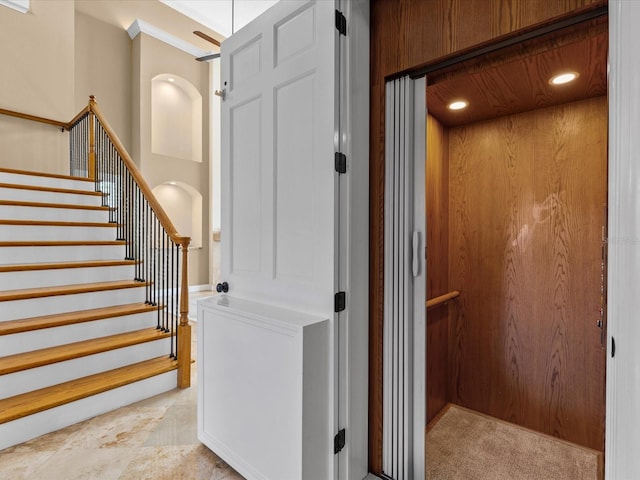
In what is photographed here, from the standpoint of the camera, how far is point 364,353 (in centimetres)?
167

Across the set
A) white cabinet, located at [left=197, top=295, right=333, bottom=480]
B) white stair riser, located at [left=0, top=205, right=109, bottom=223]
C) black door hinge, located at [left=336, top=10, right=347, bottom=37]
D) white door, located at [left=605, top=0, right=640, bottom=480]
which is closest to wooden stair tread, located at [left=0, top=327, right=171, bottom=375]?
white cabinet, located at [left=197, top=295, right=333, bottom=480]

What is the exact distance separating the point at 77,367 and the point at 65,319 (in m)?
0.39

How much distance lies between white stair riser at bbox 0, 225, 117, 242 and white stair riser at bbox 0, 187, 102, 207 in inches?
21.2

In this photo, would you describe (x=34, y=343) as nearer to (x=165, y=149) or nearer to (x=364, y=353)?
(x=364, y=353)

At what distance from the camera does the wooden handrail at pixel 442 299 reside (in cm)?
213

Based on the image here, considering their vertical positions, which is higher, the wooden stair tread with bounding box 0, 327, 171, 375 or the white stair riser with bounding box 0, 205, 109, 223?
the white stair riser with bounding box 0, 205, 109, 223

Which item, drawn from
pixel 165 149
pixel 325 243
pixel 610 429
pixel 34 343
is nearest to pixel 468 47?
pixel 325 243

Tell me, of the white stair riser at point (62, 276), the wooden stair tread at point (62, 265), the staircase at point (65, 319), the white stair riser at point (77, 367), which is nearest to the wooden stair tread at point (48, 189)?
the staircase at point (65, 319)

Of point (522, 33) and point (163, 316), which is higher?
point (522, 33)

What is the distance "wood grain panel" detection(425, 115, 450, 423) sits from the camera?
2.25 meters

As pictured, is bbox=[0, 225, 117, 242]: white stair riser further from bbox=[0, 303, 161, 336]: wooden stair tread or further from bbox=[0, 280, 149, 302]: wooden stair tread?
bbox=[0, 303, 161, 336]: wooden stair tread

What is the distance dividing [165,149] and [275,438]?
23.6 feet

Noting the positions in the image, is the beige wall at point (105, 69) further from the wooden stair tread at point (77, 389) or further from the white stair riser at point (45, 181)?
the wooden stair tread at point (77, 389)

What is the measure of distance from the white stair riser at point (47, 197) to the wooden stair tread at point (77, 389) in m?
2.18
